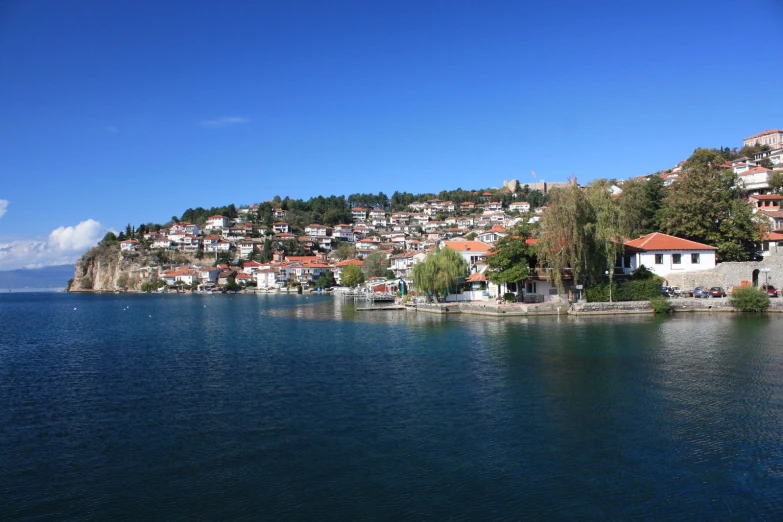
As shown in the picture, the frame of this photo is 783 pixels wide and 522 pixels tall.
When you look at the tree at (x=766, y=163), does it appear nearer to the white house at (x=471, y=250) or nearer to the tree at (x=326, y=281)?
the white house at (x=471, y=250)

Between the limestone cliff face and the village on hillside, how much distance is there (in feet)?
3.30

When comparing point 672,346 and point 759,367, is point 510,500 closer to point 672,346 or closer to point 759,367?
point 759,367

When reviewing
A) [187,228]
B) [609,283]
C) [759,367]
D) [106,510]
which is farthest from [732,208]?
[187,228]

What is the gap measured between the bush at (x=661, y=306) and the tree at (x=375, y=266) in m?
52.9

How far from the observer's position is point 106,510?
33.2 feet

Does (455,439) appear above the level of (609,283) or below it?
below

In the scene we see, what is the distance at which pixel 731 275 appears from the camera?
141 feet

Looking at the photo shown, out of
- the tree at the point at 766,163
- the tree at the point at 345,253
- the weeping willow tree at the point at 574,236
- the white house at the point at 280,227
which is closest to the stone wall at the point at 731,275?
the weeping willow tree at the point at 574,236

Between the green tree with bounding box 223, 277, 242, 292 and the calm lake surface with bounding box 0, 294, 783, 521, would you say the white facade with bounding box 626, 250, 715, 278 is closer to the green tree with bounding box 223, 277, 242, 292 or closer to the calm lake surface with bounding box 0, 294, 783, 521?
the calm lake surface with bounding box 0, 294, 783, 521

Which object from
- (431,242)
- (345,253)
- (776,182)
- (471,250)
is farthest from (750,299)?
(345,253)

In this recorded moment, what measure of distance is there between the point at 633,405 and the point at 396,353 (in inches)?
469

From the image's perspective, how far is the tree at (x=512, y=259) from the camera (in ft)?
137

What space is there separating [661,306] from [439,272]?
1752 cm

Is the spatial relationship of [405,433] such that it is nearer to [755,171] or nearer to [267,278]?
[755,171]
